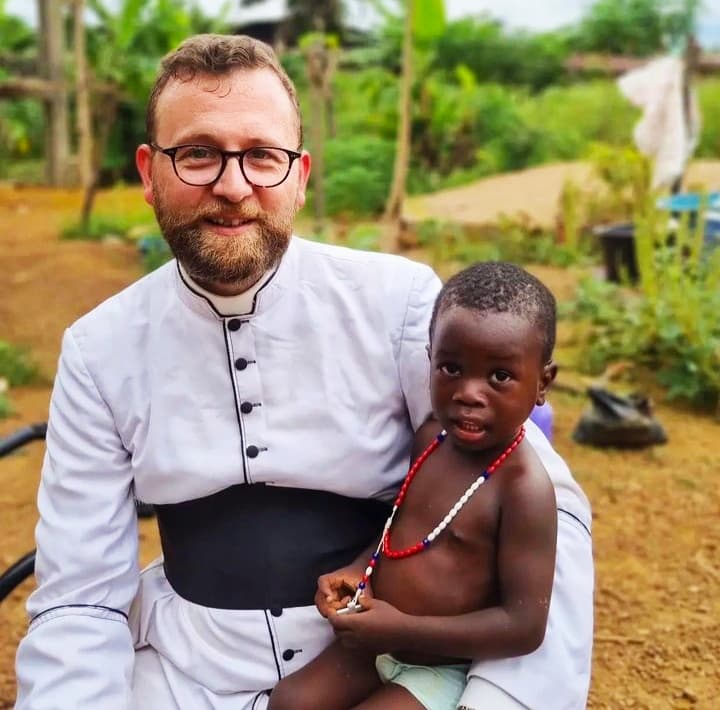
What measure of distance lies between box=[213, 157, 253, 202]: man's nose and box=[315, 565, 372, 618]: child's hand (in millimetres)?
688

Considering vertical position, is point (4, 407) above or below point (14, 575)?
below

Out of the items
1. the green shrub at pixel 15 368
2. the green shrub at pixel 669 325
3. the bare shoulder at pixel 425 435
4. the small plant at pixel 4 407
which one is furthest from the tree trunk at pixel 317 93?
the bare shoulder at pixel 425 435

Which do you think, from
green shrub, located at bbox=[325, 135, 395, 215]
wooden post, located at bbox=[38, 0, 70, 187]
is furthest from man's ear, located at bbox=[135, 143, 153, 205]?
wooden post, located at bbox=[38, 0, 70, 187]

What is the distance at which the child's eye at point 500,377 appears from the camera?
5.58ft

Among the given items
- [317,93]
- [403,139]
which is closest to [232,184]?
[317,93]

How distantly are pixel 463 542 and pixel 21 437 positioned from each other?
122 cm

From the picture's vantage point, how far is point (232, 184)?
6.03 ft

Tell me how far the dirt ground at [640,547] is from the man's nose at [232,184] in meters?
1.82

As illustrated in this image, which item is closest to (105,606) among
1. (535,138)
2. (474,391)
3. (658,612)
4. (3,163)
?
(474,391)

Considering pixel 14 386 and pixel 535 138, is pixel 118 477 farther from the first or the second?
pixel 535 138

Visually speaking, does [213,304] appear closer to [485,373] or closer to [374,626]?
[485,373]

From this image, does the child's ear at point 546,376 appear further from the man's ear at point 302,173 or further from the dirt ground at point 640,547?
the dirt ground at point 640,547

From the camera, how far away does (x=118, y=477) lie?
78.4 inches

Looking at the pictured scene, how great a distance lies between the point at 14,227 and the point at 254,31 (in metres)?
21.1
